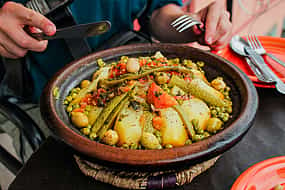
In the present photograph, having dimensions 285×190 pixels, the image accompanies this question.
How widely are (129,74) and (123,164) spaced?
60 centimetres

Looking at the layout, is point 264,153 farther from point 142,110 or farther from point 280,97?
point 142,110

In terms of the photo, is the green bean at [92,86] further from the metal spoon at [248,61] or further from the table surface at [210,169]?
the metal spoon at [248,61]

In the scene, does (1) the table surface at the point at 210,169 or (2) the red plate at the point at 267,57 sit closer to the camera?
(1) the table surface at the point at 210,169

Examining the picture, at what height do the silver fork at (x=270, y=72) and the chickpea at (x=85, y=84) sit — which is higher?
the chickpea at (x=85, y=84)

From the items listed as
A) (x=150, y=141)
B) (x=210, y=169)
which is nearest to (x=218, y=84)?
(x=210, y=169)

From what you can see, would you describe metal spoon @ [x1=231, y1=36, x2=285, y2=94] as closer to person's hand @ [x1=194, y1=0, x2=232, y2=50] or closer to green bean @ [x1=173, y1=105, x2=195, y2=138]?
person's hand @ [x1=194, y1=0, x2=232, y2=50]

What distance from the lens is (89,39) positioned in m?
2.64

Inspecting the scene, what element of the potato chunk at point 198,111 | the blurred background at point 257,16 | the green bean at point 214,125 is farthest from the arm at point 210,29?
the blurred background at point 257,16

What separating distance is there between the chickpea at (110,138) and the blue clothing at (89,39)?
146 centimetres

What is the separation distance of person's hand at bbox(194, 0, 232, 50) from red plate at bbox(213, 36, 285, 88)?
98 millimetres

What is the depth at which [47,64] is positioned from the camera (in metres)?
2.55

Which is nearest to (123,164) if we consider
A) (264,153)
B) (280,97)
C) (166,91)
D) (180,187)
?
(180,187)

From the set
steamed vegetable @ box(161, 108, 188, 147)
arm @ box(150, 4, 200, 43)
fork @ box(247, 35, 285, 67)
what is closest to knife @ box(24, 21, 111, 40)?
steamed vegetable @ box(161, 108, 188, 147)

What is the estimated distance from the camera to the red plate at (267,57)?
1.86 meters
